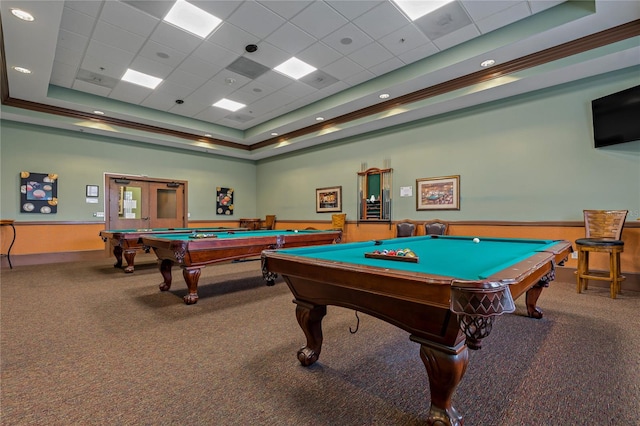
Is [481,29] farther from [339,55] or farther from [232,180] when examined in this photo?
[232,180]

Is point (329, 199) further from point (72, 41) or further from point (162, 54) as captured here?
point (72, 41)

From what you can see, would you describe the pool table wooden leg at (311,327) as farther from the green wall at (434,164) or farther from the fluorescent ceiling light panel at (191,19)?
the green wall at (434,164)

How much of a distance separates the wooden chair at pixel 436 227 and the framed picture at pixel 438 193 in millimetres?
307

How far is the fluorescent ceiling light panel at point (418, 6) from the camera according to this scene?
3.42m

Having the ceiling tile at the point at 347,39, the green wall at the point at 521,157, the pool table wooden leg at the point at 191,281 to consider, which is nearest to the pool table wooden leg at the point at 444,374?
the pool table wooden leg at the point at 191,281

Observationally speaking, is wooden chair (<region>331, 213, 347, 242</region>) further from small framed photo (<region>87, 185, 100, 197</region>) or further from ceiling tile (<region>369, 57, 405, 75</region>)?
small framed photo (<region>87, 185, 100, 197</region>)

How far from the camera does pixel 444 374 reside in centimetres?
127

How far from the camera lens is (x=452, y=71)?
453 cm

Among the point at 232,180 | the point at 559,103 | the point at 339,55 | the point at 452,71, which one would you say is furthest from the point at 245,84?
the point at 559,103

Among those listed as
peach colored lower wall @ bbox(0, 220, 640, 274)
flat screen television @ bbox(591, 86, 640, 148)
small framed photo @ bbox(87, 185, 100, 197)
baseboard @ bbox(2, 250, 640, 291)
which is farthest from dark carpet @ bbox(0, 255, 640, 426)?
small framed photo @ bbox(87, 185, 100, 197)

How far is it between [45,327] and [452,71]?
5842 millimetres

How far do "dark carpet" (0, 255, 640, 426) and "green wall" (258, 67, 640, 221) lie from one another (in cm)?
169

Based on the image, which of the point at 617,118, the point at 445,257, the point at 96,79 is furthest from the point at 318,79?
the point at 445,257

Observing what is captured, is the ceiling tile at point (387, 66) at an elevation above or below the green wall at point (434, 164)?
above
